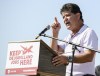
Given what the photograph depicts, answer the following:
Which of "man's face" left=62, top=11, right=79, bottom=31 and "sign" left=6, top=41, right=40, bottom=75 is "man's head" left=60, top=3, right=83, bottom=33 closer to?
"man's face" left=62, top=11, right=79, bottom=31

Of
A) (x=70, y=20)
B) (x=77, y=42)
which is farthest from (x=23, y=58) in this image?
(x=70, y=20)

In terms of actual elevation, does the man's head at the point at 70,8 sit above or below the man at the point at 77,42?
above

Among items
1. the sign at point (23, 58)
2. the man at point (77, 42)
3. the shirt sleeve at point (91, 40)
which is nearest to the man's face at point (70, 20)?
the man at point (77, 42)

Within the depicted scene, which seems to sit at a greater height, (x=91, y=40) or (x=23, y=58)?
(x=91, y=40)

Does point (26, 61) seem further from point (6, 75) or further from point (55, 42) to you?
point (55, 42)

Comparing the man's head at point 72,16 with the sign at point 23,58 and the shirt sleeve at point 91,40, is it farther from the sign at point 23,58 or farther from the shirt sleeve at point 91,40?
the sign at point 23,58

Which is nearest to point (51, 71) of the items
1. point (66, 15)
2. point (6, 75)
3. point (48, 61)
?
point (48, 61)

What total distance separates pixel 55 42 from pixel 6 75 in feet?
3.70

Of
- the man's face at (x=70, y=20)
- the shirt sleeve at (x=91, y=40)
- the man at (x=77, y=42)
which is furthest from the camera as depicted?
the man's face at (x=70, y=20)

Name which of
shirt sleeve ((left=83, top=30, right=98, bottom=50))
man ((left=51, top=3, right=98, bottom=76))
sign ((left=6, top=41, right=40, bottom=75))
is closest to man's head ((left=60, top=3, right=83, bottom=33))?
man ((left=51, top=3, right=98, bottom=76))

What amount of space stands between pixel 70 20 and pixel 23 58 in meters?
1.13

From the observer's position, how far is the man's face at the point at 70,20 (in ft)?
18.1

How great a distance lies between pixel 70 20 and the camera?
554 cm

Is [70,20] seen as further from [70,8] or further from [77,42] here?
[77,42]
